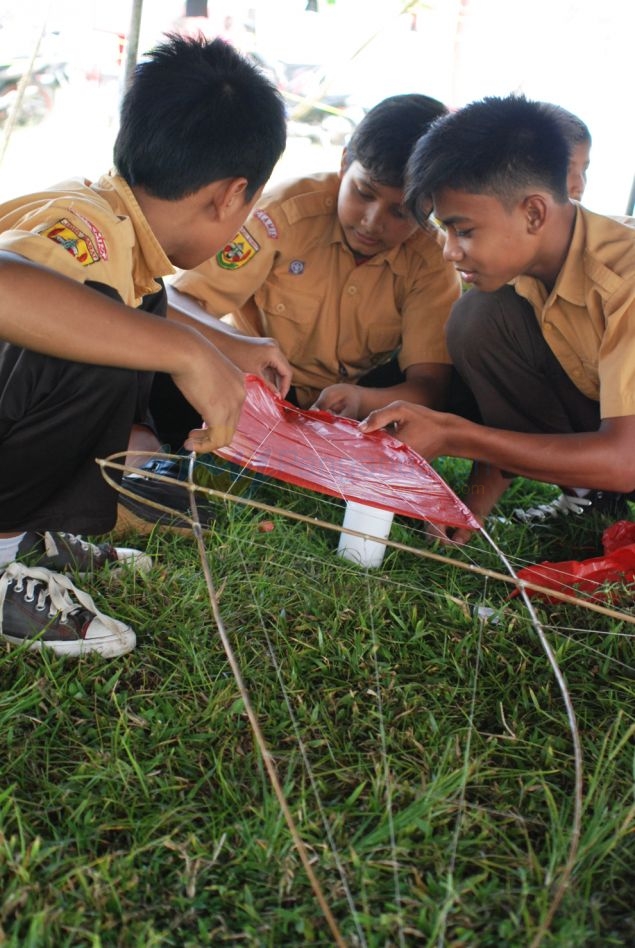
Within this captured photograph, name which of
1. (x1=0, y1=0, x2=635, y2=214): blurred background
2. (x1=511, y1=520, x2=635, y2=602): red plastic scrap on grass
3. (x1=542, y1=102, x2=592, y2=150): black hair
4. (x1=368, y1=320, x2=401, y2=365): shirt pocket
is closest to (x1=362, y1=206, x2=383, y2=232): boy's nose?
(x1=368, y1=320, x2=401, y2=365): shirt pocket

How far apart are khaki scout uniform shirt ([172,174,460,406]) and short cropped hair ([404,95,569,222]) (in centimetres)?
40

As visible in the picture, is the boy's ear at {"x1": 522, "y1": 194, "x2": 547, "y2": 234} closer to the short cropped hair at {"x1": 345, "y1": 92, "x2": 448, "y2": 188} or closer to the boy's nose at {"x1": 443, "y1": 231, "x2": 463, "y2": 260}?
the boy's nose at {"x1": 443, "y1": 231, "x2": 463, "y2": 260}

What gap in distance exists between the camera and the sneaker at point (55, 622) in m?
1.39

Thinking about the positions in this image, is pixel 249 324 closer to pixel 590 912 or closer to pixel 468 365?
pixel 468 365

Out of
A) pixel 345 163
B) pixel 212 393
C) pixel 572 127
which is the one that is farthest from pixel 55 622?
pixel 572 127

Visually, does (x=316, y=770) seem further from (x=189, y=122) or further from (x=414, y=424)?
(x=189, y=122)

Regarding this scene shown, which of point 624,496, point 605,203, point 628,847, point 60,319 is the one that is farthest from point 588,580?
point 605,203

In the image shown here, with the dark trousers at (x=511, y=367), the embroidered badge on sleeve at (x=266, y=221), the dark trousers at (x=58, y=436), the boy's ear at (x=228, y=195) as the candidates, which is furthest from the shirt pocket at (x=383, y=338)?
the dark trousers at (x=58, y=436)

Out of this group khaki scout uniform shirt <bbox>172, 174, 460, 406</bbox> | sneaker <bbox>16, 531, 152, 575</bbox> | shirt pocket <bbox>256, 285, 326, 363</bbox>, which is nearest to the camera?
sneaker <bbox>16, 531, 152, 575</bbox>

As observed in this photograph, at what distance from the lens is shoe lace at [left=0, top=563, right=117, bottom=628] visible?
1.43 m

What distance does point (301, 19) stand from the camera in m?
6.52

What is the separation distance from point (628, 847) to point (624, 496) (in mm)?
1319

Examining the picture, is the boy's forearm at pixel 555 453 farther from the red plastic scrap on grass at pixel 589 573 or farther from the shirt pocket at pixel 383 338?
the shirt pocket at pixel 383 338

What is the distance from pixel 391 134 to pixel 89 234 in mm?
1004
